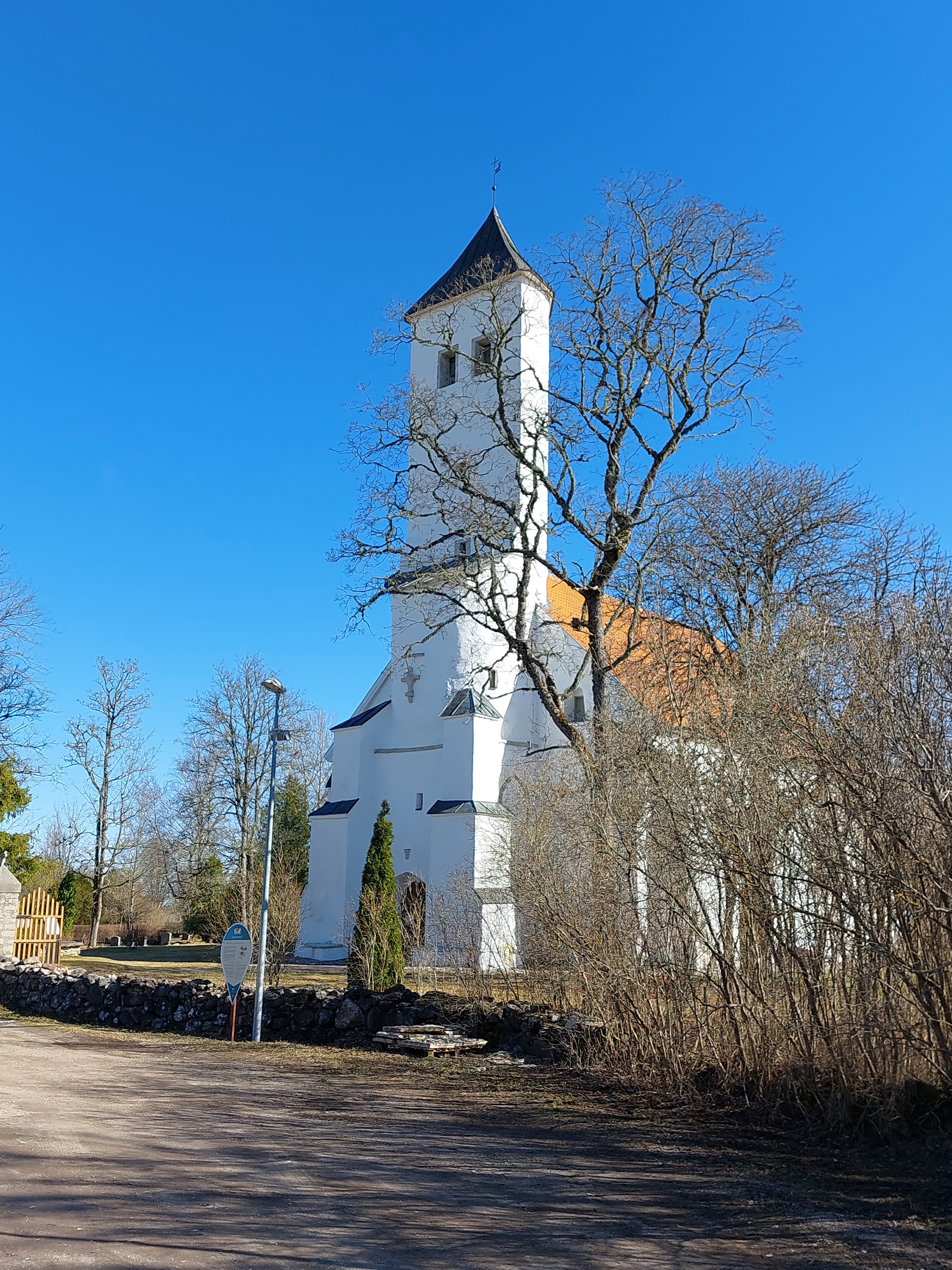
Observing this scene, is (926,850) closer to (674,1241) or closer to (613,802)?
(674,1241)

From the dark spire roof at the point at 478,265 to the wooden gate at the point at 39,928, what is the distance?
812 inches

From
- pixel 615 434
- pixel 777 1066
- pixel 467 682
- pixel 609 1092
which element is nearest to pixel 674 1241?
pixel 777 1066

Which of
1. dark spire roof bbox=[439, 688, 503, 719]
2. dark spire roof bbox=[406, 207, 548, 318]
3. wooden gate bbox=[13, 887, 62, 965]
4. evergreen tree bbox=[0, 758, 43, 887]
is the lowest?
wooden gate bbox=[13, 887, 62, 965]

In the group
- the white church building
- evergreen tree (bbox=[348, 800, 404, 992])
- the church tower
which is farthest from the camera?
the white church building

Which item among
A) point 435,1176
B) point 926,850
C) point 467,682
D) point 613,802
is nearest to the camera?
point 435,1176

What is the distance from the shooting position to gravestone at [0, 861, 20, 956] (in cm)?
2114

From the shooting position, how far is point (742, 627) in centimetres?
1559

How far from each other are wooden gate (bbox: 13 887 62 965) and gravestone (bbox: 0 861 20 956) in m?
0.09

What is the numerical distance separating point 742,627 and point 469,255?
976 inches

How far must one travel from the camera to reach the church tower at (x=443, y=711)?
29.9 metres

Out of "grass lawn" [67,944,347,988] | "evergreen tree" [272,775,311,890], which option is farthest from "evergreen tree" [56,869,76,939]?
"evergreen tree" [272,775,311,890]

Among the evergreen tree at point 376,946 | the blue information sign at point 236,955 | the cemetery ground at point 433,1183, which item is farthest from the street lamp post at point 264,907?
the cemetery ground at point 433,1183

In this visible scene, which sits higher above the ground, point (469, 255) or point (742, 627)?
point (469, 255)

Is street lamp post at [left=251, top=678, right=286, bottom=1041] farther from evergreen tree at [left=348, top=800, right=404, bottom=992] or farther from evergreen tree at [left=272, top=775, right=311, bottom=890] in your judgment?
evergreen tree at [left=272, top=775, right=311, bottom=890]
